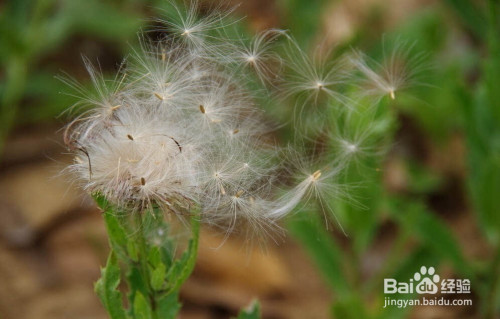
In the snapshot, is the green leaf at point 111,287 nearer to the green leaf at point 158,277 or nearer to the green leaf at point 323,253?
the green leaf at point 158,277

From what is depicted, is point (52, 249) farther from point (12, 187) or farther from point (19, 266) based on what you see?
point (12, 187)

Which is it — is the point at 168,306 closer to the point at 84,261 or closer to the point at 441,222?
the point at 441,222

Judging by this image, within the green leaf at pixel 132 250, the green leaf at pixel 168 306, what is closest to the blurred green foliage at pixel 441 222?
the green leaf at pixel 168 306

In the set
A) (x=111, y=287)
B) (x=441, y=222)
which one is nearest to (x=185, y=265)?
(x=111, y=287)

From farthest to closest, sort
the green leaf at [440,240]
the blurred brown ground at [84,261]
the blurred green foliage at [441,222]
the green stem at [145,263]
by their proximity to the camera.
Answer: the blurred brown ground at [84,261] < the green leaf at [440,240] < the blurred green foliage at [441,222] < the green stem at [145,263]

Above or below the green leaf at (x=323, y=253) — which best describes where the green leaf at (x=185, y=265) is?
below

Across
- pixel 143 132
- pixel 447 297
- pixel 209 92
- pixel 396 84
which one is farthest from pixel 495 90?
pixel 143 132
